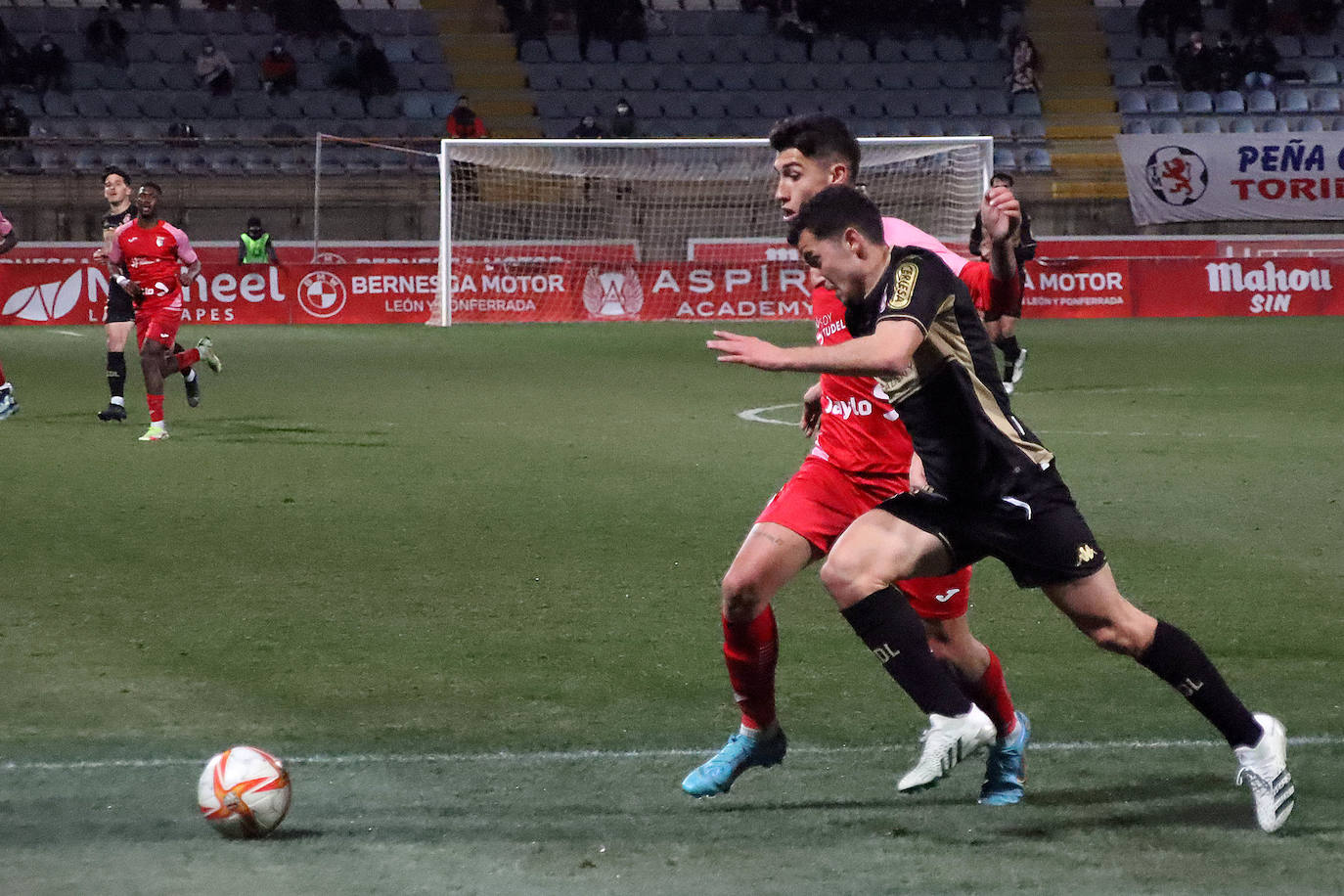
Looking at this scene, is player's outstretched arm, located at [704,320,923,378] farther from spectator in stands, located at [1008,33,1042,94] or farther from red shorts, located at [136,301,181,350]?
spectator in stands, located at [1008,33,1042,94]

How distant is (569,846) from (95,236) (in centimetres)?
2672

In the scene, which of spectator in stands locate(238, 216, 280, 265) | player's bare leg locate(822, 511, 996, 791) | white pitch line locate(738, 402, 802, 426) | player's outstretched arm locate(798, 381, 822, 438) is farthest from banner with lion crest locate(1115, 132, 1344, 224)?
player's bare leg locate(822, 511, 996, 791)

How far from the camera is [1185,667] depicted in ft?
14.6

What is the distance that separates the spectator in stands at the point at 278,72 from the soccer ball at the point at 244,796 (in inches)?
1125

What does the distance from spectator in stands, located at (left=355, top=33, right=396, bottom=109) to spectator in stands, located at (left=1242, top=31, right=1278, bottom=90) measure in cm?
1614

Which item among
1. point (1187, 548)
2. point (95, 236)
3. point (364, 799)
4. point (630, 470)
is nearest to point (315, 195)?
point (95, 236)

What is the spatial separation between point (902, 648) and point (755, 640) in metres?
0.55

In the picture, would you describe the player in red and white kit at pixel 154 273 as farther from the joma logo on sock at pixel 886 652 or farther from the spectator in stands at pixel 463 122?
the spectator in stands at pixel 463 122

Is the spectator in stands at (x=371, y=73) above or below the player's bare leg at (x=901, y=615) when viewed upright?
above

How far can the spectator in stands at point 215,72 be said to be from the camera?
103ft

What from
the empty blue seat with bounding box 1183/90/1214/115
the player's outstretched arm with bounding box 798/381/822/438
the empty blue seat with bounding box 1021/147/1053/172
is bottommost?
the player's outstretched arm with bounding box 798/381/822/438

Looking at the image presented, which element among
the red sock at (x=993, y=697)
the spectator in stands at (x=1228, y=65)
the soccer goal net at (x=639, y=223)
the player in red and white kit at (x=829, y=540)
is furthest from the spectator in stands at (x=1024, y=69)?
the red sock at (x=993, y=697)

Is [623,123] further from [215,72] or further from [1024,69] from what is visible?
[1024,69]

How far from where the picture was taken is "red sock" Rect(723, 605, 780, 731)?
16.1 feet
